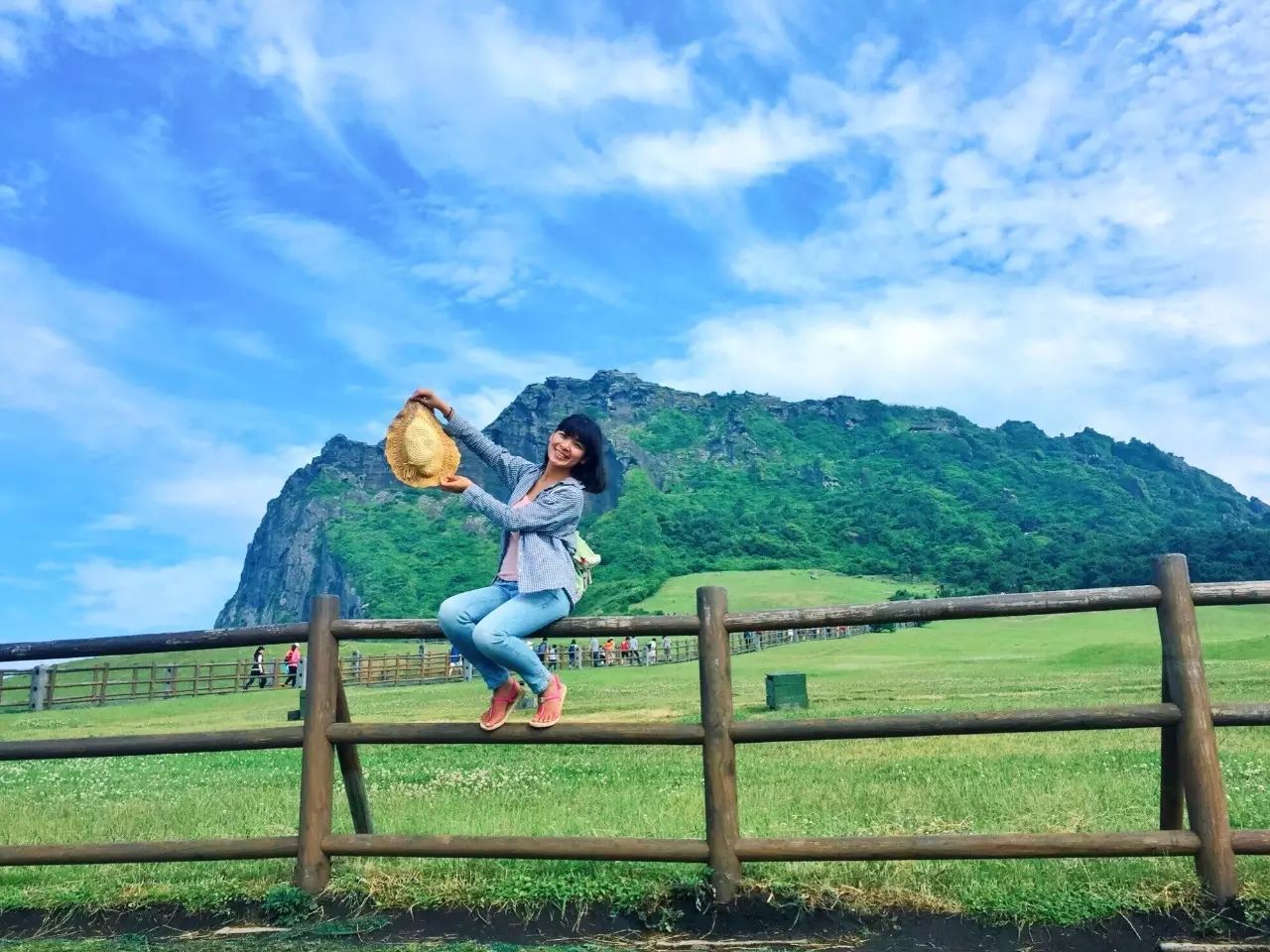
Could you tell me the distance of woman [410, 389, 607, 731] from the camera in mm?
5387

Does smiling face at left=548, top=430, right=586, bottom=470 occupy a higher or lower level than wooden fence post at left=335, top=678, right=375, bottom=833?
higher

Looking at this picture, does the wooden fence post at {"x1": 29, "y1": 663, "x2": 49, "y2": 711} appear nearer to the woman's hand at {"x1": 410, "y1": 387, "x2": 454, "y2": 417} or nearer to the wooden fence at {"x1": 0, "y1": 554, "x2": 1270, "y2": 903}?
the wooden fence at {"x1": 0, "y1": 554, "x2": 1270, "y2": 903}

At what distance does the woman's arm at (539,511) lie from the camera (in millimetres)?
5336

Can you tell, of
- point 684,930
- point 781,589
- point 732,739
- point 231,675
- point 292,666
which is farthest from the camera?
point 781,589

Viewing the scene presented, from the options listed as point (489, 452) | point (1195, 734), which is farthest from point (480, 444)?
point (1195, 734)

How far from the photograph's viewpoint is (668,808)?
7.58m

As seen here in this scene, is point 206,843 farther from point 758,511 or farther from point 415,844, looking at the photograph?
point 758,511

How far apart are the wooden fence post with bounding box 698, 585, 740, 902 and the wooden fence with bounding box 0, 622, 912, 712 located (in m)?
15.2

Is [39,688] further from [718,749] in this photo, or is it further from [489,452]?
[718,749]

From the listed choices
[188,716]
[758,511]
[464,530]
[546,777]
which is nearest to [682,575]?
[758,511]

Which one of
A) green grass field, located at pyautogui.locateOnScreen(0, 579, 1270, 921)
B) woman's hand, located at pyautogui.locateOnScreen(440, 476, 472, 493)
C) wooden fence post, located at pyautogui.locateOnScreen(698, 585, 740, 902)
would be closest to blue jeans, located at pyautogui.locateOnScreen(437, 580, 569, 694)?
woman's hand, located at pyautogui.locateOnScreen(440, 476, 472, 493)

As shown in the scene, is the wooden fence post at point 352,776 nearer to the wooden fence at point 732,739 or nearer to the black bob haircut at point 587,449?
the wooden fence at point 732,739

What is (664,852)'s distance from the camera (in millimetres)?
5379

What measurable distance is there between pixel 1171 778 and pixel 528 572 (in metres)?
3.61
